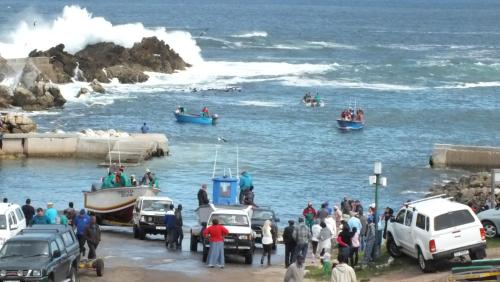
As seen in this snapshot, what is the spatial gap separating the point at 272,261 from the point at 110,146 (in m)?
27.6

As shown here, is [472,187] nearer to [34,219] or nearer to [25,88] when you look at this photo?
[34,219]

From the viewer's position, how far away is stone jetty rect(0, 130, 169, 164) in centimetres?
5638

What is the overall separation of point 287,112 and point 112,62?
2314 cm

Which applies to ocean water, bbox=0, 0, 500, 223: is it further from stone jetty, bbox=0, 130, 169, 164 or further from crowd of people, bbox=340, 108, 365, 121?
crowd of people, bbox=340, 108, 365, 121

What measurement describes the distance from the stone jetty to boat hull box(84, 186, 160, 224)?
18.2 metres

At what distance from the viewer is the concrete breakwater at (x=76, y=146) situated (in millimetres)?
56406

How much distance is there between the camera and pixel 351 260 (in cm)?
2827

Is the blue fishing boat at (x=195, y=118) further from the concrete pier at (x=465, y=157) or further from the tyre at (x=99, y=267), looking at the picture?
the tyre at (x=99, y=267)

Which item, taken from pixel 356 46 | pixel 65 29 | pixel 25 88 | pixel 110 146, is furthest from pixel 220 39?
pixel 110 146

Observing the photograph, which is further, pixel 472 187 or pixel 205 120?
pixel 205 120

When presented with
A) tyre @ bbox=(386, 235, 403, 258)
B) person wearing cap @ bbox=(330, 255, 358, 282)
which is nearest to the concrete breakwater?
tyre @ bbox=(386, 235, 403, 258)

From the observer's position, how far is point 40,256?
23.5 m

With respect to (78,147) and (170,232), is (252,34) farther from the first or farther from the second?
(170,232)

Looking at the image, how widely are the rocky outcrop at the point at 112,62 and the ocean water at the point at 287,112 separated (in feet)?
4.96
